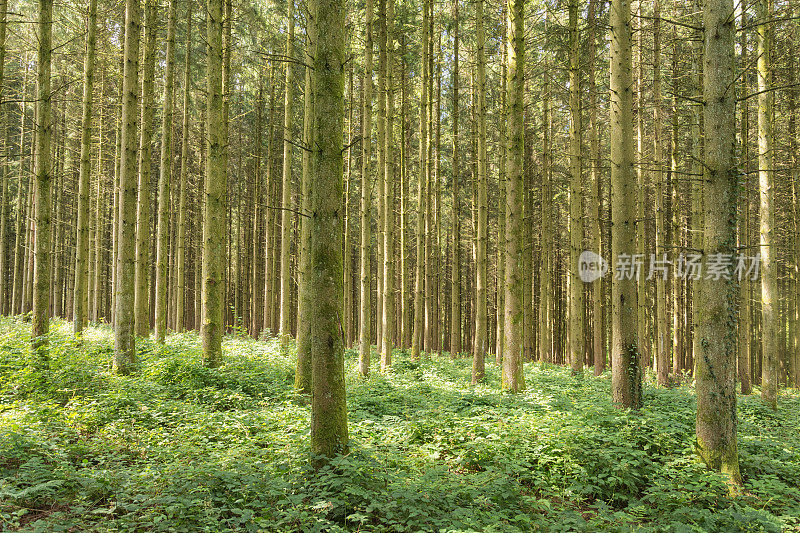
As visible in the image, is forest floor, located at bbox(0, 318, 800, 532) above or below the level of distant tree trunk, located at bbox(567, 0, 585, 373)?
below

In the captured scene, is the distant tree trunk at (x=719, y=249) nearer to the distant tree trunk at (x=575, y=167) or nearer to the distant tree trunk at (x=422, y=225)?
the distant tree trunk at (x=575, y=167)

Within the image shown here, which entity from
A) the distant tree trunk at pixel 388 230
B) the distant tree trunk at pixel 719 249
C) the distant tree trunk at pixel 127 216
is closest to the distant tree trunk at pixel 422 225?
the distant tree trunk at pixel 388 230

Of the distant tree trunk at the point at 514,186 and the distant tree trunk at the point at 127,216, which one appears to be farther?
the distant tree trunk at the point at 514,186

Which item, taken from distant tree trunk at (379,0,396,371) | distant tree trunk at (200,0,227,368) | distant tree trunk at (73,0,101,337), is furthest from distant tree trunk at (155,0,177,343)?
distant tree trunk at (379,0,396,371)

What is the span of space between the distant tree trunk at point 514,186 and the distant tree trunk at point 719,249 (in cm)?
392

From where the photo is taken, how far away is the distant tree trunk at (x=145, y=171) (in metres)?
9.96

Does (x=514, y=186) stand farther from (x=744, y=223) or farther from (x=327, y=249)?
(x=744, y=223)

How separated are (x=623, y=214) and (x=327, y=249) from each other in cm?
560

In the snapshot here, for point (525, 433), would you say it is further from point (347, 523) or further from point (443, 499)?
point (347, 523)

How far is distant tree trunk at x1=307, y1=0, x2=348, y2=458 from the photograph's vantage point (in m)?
4.58

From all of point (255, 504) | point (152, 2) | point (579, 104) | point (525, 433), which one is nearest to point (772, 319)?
point (579, 104)

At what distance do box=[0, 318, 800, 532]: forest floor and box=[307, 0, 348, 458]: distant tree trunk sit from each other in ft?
1.56

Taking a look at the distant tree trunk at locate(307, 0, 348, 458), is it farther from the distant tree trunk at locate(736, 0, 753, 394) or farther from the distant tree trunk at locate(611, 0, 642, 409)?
the distant tree trunk at locate(736, 0, 753, 394)

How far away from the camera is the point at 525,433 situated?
6082 millimetres
